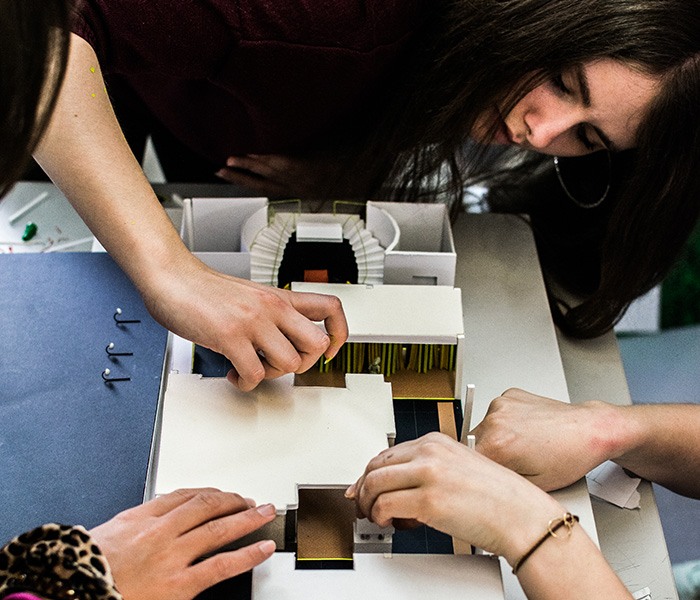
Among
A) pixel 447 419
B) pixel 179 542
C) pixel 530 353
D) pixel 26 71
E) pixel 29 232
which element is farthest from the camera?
pixel 29 232

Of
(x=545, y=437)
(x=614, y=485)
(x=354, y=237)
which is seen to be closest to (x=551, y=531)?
(x=545, y=437)

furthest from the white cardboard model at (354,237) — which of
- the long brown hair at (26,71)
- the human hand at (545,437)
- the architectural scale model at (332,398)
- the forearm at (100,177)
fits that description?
the long brown hair at (26,71)

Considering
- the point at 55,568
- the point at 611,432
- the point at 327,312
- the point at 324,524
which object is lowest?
the point at 55,568

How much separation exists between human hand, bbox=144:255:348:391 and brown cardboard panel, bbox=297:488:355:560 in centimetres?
14

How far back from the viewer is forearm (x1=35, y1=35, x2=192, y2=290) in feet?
3.70

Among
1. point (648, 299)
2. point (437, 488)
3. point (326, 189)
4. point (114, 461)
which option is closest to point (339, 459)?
point (437, 488)

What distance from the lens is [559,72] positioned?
1.21 metres

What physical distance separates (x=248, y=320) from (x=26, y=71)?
0.39 m

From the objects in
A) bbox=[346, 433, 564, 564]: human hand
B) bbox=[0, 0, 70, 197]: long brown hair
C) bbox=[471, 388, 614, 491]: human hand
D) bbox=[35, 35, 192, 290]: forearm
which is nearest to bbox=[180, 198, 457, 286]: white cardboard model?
bbox=[35, 35, 192, 290]: forearm

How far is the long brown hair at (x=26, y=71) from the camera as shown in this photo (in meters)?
0.74

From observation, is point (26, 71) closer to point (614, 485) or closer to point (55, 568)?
point (55, 568)

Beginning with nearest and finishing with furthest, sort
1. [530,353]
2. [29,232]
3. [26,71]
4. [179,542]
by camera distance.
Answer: [26,71] → [179,542] → [530,353] → [29,232]

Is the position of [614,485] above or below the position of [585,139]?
below

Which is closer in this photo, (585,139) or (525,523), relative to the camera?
(525,523)
